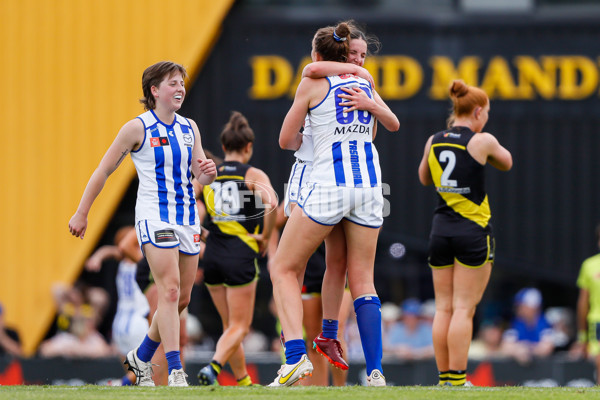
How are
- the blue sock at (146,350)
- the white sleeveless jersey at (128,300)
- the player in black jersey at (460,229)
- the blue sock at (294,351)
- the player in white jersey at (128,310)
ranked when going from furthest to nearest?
the white sleeveless jersey at (128,300) < the player in white jersey at (128,310) < the player in black jersey at (460,229) < the blue sock at (146,350) < the blue sock at (294,351)

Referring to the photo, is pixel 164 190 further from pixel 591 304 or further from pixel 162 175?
pixel 591 304

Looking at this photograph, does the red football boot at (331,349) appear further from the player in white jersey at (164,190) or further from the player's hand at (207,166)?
the player's hand at (207,166)

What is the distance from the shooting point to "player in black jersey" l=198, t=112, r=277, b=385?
7699 mm

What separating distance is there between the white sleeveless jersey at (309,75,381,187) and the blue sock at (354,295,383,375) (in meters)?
0.73

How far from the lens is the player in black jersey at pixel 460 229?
6.91m

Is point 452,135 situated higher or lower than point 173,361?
higher

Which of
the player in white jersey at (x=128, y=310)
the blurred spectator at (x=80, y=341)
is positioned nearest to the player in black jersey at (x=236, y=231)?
the player in white jersey at (x=128, y=310)

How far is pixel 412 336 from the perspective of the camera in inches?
497

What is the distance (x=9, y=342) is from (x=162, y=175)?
8.02 meters

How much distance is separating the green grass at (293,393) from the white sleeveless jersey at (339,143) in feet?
4.03

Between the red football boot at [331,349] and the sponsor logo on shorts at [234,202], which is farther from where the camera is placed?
the sponsor logo on shorts at [234,202]

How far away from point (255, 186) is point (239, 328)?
1.21m

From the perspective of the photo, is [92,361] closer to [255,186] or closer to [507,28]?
Answer: [255,186]

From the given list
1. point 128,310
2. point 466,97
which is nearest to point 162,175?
point 466,97
